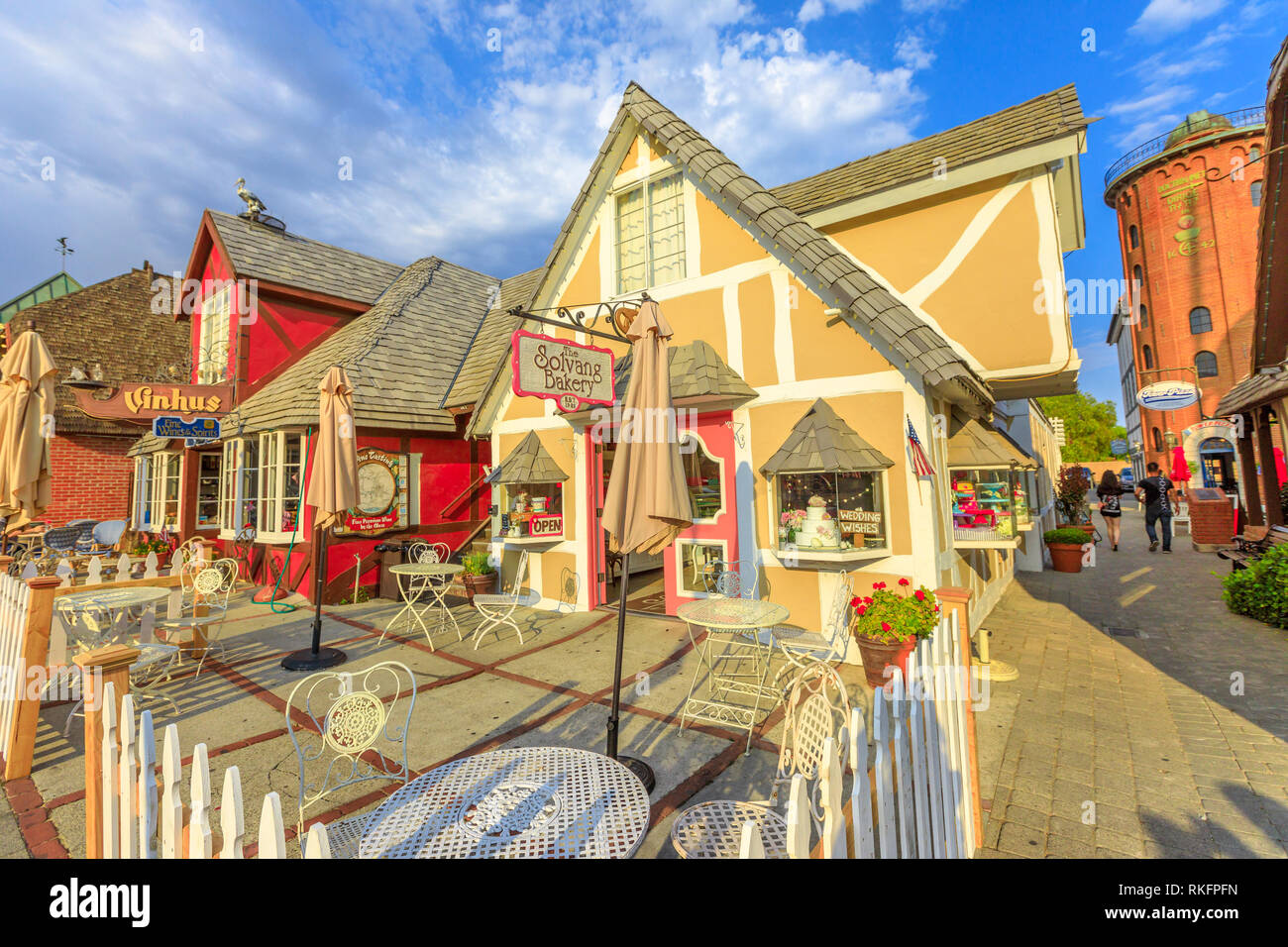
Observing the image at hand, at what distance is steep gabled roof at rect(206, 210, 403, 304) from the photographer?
1262cm

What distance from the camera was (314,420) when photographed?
9.39 m

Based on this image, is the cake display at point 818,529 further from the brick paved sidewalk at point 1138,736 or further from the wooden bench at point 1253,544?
the wooden bench at point 1253,544

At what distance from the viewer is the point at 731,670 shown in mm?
5820

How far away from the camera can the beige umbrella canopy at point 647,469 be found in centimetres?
364

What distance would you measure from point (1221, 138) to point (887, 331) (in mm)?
39174

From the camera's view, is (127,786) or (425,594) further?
(425,594)

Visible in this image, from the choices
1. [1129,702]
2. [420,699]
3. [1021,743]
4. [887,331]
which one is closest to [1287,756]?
[1129,702]

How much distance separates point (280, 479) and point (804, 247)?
10.2m

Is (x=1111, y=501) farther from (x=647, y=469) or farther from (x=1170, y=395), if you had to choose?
(x=647, y=469)

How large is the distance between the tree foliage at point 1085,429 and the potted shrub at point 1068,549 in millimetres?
45505

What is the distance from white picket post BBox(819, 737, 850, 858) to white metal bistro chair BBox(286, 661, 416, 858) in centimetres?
189

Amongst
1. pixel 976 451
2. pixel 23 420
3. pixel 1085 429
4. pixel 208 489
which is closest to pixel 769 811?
pixel 976 451

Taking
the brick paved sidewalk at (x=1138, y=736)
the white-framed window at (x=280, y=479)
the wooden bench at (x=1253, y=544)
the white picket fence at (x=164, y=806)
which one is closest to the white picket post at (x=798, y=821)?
the white picket fence at (x=164, y=806)
